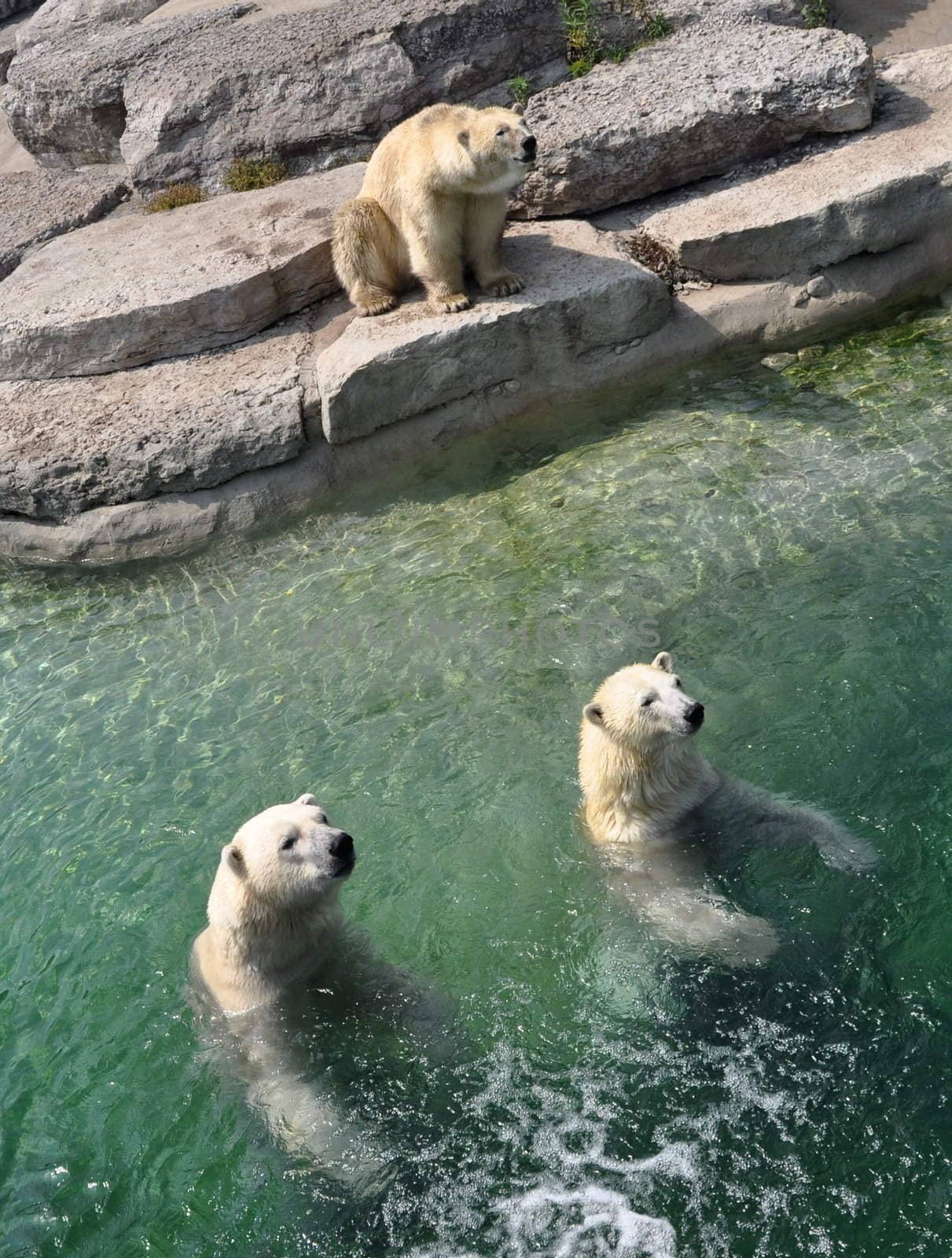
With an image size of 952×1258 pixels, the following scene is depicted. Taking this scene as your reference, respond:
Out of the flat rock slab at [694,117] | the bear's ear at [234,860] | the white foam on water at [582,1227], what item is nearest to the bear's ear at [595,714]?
the bear's ear at [234,860]

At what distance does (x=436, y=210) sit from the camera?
8094 mm

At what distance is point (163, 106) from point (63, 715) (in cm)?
673

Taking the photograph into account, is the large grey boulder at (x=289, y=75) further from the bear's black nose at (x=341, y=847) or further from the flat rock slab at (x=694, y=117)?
the bear's black nose at (x=341, y=847)

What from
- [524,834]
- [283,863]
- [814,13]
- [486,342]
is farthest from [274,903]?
[814,13]

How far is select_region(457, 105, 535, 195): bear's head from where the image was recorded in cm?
763

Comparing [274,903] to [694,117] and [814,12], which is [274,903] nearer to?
[694,117]

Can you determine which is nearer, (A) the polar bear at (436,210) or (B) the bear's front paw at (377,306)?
(A) the polar bear at (436,210)

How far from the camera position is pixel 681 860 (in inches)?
183

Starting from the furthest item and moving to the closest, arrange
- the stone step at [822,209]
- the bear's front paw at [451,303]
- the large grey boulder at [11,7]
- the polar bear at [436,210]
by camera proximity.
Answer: the large grey boulder at [11,7]
the stone step at [822,209]
the bear's front paw at [451,303]
the polar bear at [436,210]

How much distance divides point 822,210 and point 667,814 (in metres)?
5.56

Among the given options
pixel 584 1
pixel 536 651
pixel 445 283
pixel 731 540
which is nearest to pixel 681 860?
pixel 536 651

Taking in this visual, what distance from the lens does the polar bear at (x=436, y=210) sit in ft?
25.5

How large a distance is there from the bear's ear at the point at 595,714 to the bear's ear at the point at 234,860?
1455 millimetres

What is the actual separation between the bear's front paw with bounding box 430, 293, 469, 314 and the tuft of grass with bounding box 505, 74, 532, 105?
2881 mm
